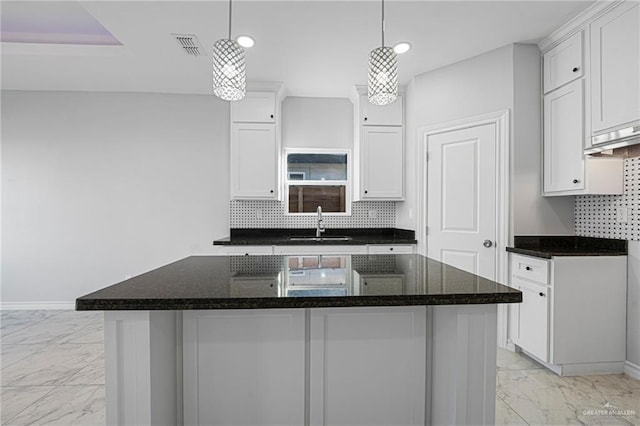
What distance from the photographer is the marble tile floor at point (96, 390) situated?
1920 millimetres

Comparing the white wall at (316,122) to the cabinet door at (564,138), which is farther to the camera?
the white wall at (316,122)

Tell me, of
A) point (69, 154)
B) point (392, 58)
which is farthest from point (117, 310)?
point (69, 154)

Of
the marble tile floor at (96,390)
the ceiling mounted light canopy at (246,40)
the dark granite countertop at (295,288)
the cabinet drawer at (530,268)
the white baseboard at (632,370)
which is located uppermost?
the ceiling mounted light canopy at (246,40)

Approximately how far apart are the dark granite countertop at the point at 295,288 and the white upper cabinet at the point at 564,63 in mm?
2024

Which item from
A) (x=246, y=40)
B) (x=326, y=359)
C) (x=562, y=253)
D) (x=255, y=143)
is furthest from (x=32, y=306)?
(x=562, y=253)

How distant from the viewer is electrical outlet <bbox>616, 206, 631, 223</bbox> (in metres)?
2.38

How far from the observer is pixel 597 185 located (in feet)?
7.87

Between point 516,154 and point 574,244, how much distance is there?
2.94 ft

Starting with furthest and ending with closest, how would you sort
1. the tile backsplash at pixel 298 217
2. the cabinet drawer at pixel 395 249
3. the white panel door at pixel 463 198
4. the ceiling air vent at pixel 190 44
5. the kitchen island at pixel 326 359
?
the tile backsplash at pixel 298 217 < the cabinet drawer at pixel 395 249 < the white panel door at pixel 463 198 < the ceiling air vent at pixel 190 44 < the kitchen island at pixel 326 359

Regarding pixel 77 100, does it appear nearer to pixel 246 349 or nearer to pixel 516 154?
pixel 246 349

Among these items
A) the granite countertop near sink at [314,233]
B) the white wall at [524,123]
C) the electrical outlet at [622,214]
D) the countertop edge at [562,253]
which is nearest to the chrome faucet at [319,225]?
the granite countertop near sink at [314,233]

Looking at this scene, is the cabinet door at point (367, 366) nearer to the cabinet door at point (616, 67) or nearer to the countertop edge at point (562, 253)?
the countertop edge at point (562, 253)

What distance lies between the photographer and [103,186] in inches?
159

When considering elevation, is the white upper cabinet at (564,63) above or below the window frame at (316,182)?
above
